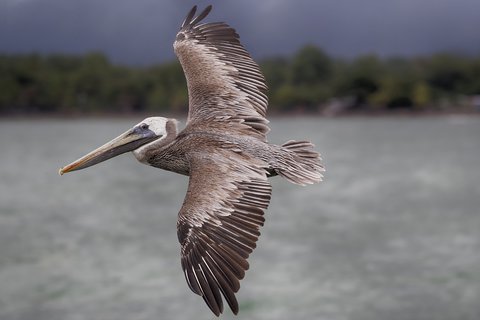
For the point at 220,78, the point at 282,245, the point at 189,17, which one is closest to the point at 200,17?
the point at 189,17

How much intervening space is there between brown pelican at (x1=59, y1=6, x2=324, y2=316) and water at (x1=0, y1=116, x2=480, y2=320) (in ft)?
142

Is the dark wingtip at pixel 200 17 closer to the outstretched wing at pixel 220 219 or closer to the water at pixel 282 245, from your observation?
the outstretched wing at pixel 220 219

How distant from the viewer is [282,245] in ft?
236

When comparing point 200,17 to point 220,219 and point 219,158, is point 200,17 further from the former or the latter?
point 220,219

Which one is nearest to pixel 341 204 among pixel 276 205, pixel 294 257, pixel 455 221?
pixel 276 205

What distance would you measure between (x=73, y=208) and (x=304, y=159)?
82.0m

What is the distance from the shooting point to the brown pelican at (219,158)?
7.29 metres

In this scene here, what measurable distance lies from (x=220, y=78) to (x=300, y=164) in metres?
1.54

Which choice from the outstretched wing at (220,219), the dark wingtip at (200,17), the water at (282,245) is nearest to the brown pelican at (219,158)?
the outstretched wing at (220,219)

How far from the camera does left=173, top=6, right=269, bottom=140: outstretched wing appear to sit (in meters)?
8.65

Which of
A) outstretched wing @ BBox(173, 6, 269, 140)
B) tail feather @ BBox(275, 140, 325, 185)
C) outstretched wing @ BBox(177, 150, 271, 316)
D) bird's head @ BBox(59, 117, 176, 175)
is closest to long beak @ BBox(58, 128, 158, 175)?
bird's head @ BBox(59, 117, 176, 175)

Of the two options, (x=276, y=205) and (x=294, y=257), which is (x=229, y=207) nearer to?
(x=294, y=257)

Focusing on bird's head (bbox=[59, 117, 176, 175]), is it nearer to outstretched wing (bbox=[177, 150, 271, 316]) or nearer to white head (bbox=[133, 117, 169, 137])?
white head (bbox=[133, 117, 169, 137])

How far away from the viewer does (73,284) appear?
59.4m
